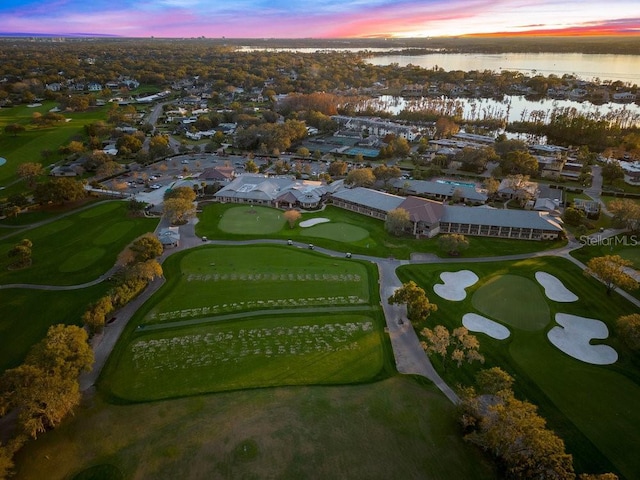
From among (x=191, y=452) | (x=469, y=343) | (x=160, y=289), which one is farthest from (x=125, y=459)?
(x=469, y=343)

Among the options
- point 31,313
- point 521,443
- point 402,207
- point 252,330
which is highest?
point 521,443

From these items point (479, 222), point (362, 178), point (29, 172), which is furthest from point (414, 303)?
point (29, 172)

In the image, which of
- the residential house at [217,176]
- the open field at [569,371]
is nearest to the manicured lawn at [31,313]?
the open field at [569,371]

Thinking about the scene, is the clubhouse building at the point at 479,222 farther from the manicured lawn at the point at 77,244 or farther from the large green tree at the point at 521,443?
the manicured lawn at the point at 77,244

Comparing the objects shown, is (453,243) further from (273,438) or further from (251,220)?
(273,438)

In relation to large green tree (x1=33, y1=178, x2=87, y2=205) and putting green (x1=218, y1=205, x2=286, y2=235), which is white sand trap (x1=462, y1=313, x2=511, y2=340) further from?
large green tree (x1=33, y1=178, x2=87, y2=205)

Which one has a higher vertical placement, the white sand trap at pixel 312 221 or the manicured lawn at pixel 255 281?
the manicured lawn at pixel 255 281
